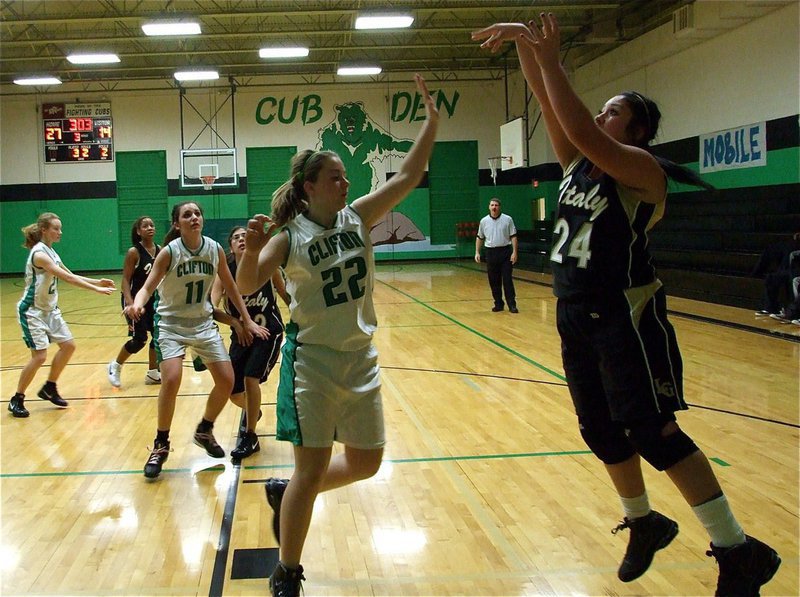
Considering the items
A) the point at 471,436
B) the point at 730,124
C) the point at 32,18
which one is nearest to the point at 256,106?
the point at 32,18

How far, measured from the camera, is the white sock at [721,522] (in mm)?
2600

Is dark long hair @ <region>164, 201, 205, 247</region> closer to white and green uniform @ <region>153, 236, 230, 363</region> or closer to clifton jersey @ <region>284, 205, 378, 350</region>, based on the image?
white and green uniform @ <region>153, 236, 230, 363</region>

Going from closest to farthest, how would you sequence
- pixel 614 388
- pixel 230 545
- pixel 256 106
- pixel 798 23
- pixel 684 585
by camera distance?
pixel 614 388, pixel 684 585, pixel 230 545, pixel 798 23, pixel 256 106

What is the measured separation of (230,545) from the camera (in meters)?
3.79

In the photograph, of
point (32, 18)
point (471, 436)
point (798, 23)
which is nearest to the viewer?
point (471, 436)

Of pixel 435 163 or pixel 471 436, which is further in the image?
pixel 435 163

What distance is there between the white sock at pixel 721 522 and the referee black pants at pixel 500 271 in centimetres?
1018

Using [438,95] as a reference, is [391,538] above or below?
below

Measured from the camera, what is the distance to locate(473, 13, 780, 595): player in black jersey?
2545 mm

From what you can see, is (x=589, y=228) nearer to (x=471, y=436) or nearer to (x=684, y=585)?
(x=684, y=585)

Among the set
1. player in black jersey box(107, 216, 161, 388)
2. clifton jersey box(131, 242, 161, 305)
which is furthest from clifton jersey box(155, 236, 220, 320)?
clifton jersey box(131, 242, 161, 305)

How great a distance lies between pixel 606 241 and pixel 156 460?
338 centimetres

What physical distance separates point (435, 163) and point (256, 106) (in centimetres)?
605

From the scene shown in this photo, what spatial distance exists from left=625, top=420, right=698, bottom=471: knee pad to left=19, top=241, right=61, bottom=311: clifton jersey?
5523 millimetres
